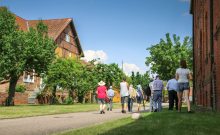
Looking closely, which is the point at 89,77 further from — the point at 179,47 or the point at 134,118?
the point at 134,118

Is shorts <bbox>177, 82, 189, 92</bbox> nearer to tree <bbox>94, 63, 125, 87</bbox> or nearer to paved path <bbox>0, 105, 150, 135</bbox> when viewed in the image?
paved path <bbox>0, 105, 150, 135</bbox>

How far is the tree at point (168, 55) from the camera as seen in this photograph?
70812mm

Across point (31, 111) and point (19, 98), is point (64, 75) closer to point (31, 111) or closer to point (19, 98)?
point (19, 98)

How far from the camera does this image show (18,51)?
36562 mm

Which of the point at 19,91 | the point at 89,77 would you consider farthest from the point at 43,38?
the point at 89,77

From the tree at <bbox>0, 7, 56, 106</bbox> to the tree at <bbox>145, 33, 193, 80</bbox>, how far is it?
34831 millimetres

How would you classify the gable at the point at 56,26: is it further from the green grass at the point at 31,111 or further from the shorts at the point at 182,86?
the shorts at the point at 182,86

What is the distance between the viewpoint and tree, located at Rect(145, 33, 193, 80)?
232ft

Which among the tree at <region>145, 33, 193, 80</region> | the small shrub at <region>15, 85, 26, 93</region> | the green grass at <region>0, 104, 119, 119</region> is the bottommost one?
the green grass at <region>0, 104, 119, 119</region>

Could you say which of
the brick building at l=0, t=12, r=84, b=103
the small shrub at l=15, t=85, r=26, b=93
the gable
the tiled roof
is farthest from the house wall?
the small shrub at l=15, t=85, r=26, b=93

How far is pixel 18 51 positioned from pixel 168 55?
39.5m

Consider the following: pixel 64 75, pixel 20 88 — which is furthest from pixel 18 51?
pixel 20 88

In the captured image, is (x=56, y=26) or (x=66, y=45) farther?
(x=66, y=45)

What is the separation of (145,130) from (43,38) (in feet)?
106
